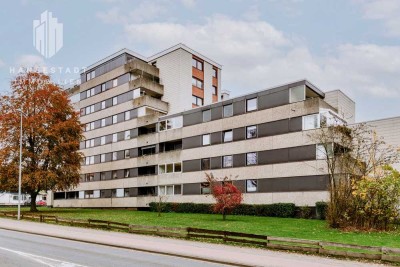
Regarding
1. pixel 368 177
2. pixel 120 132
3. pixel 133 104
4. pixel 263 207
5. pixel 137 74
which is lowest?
pixel 263 207

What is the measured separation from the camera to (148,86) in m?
56.0

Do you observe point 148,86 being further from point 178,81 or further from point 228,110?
point 228,110

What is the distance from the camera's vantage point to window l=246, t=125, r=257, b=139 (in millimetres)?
41281

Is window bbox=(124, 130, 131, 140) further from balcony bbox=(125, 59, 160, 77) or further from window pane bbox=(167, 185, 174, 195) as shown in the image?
window pane bbox=(167, 185, 174, 195)

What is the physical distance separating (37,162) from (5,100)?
312 inches

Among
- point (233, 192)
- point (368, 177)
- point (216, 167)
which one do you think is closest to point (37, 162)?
point (216, 167)

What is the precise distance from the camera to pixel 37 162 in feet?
143

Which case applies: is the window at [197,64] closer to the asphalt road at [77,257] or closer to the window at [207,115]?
the window at [207,115]

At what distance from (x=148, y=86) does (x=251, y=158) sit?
838 inches

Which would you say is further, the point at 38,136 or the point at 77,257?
the point at 38,136

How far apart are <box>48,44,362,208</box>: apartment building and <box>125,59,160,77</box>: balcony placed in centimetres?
15

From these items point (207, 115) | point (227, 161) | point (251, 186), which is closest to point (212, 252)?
point (251, 186)

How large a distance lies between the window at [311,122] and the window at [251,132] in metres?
5.77

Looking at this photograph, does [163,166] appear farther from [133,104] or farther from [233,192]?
[233,192]
